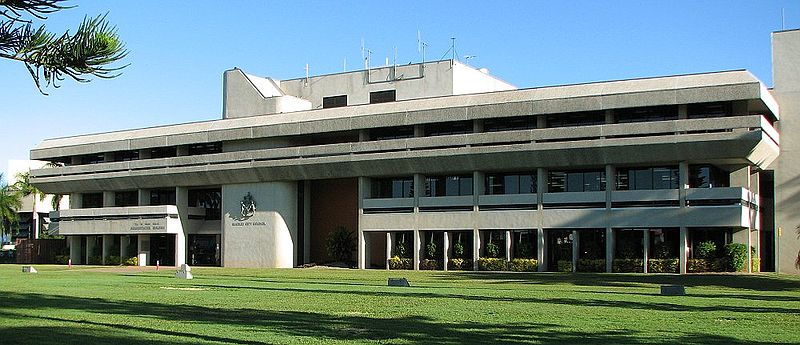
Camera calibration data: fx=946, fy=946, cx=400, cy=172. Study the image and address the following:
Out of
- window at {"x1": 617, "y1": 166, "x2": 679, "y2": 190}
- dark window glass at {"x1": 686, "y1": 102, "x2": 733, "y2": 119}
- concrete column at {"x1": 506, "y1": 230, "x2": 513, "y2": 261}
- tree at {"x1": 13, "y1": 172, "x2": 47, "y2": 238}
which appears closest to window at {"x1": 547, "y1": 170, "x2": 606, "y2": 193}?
window at {"x1": 617, "y1": 166, "x2": 679, "y2": 190}

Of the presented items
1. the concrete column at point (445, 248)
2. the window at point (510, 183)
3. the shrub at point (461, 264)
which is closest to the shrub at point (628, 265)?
the window at point (510, 183)

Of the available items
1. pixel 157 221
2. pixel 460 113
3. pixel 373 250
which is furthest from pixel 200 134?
pixel 460 113

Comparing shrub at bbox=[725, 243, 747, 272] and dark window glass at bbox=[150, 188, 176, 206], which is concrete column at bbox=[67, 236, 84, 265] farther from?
shrub at bbox=[725, 243, 747, 272]

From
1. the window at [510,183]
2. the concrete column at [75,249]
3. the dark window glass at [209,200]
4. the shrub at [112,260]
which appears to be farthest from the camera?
the concrete column at [75,249]

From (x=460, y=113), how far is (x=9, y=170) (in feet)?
292

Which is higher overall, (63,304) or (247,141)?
(247,141)

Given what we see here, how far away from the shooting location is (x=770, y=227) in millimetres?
64438

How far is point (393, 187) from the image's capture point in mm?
69750

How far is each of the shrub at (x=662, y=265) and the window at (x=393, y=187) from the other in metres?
18.6

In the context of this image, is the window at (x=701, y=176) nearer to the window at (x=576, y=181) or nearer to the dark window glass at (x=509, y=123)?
the window at (x=576, y=181)

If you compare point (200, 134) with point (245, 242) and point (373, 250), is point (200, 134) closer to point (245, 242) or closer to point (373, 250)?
point (245, 242)

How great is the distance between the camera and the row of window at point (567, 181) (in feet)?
191

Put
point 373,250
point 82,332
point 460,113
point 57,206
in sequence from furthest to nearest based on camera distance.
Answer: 1. point 57,206
2. point 373,250
3. point 460,113
4. point 82,332

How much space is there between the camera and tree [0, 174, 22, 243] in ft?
366
